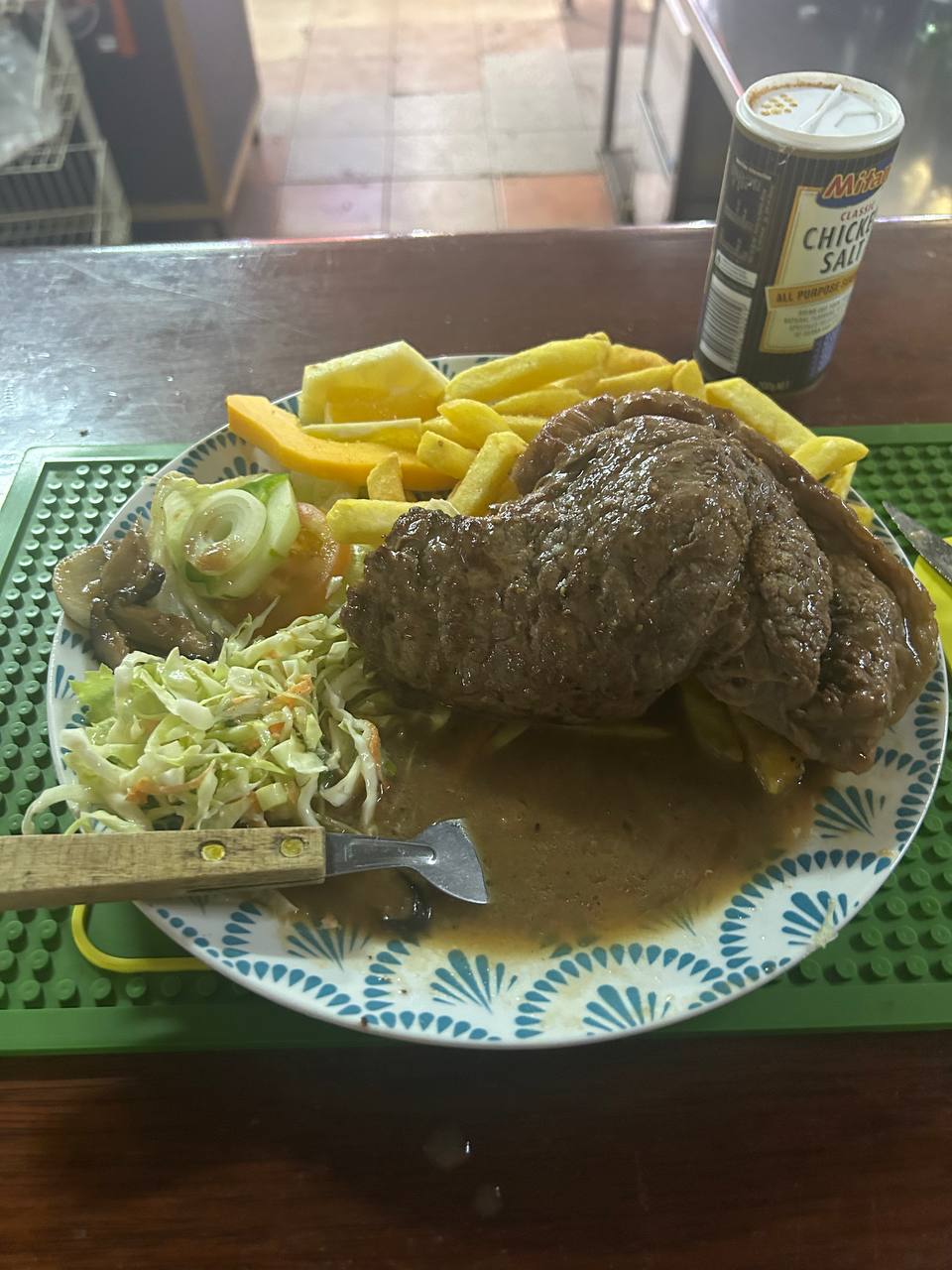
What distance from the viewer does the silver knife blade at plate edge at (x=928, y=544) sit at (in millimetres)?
2316

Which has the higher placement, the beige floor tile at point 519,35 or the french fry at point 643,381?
the french fry at point 643,381

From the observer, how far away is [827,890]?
1.65 m

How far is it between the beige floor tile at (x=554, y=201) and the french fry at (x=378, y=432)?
478 centimetres

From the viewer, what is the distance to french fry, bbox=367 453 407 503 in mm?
2215

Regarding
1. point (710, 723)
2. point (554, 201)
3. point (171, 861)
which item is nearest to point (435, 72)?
point (554, 201)

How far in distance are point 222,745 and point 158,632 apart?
1.27 ft

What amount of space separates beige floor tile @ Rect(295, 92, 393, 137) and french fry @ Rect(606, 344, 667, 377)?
620 centimetres

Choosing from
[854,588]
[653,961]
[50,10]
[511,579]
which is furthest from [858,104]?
[50,10]

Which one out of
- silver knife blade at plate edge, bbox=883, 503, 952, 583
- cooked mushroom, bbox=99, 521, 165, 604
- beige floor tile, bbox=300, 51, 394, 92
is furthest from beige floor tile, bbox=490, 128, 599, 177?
cooked mushroom, bbox=99, 521, 165, 604

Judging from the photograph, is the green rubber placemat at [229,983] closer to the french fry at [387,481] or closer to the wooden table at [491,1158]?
the wooden table at [491,1158]

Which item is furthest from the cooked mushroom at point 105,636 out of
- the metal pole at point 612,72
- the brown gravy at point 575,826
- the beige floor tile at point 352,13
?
the beige floor tile at point 352,13

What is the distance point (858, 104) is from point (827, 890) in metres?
2.03

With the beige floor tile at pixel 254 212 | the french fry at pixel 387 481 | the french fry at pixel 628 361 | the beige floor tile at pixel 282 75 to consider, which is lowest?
the beige floor tile at pixel 254 212

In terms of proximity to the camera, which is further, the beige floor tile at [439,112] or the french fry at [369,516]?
the beige floor tile at [439,112]
